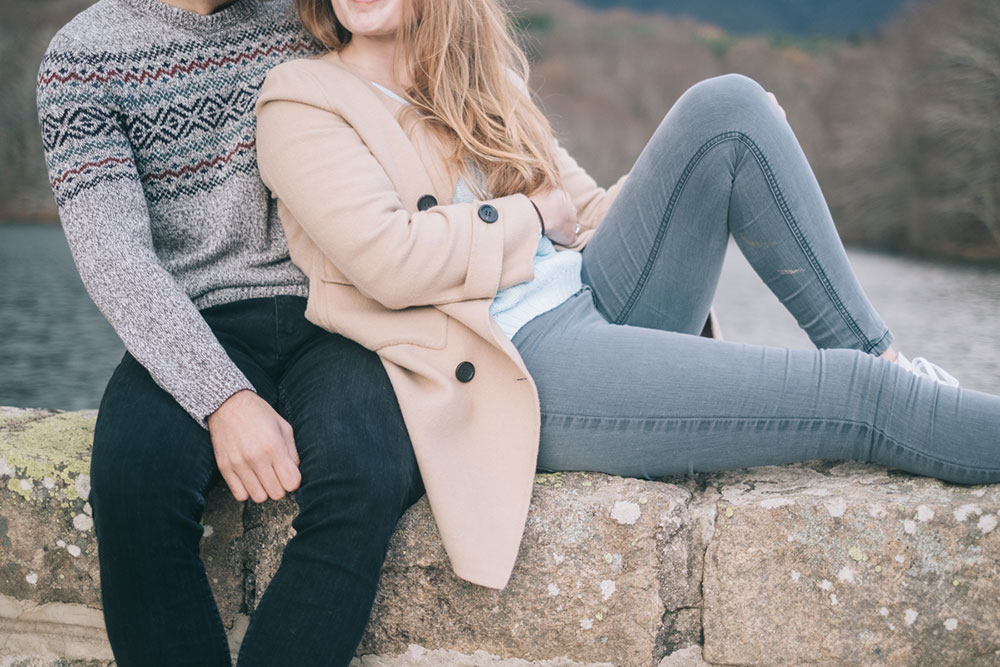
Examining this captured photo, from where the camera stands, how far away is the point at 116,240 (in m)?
1.59

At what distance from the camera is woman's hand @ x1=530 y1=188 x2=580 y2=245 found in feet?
6.13

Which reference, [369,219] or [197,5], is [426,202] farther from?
[197,5]

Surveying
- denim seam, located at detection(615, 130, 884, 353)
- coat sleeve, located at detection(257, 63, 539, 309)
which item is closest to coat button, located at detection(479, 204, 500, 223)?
coat sleeve, located at detection(257, 63, 539, 309)

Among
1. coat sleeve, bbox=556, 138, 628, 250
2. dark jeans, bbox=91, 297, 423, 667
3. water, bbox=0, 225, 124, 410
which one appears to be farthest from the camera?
water, bbox=0, 225, 124, 410

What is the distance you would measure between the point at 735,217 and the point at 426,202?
2.28ft

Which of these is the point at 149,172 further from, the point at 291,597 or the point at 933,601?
the point at 933,601

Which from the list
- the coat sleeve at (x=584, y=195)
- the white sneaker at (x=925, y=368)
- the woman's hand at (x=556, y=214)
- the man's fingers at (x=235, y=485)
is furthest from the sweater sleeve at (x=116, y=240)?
the white sneaker at (x=925, y=368)

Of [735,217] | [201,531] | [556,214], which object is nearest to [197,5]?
[556,214]

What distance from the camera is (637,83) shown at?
47.4m

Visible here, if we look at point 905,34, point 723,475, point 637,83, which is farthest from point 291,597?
point 637,83

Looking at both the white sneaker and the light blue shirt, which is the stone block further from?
the light blue shirt

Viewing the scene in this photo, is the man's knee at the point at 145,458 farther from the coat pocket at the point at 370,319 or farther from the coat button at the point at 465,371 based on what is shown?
the coat button at the point at 465,371

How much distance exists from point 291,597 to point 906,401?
1.18m

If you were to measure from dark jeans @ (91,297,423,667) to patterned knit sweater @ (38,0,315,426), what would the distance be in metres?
0.11
